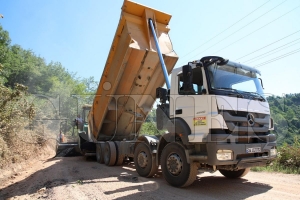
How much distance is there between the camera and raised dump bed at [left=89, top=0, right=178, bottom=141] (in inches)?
261

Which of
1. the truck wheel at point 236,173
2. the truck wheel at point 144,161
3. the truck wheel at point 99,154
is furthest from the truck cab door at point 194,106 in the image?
the truck wheel at point 99,154

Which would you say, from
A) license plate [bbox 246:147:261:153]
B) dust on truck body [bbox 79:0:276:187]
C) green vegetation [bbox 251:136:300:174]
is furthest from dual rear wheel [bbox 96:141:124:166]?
license plate [bbox 246:147:261:153]

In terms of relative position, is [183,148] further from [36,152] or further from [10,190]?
[36,152]

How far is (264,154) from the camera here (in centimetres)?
494

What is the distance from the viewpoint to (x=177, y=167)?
4926 millimetres

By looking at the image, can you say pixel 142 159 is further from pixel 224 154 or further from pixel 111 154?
pixel 224 154

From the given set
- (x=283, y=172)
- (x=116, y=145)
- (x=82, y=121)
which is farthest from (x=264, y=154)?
(x=82, y=121)

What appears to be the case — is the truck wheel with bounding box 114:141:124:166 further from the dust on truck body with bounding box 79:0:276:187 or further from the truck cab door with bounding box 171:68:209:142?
the truck cab door with bounding box 171:68:209:142

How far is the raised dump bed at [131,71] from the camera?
6.63 m

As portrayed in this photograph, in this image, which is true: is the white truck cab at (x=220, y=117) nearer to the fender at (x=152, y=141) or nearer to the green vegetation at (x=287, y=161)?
the fender at (x=152, y=141)

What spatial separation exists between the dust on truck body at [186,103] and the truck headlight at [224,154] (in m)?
0.02

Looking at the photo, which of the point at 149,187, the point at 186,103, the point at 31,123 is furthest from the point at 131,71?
the point at 31,123

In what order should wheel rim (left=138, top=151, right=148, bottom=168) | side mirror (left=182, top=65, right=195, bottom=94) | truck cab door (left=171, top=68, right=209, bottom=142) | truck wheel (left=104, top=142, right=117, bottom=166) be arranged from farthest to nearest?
truck wheel (left=104, top=142, right=117, bottom=166) < wheel rim (left=138, top=151, right=148, bottom=168) < side mirror (left=182, top=65, right=195, bottom=94) < truck cab door (left=171, top=68, right=209, bottom=142)

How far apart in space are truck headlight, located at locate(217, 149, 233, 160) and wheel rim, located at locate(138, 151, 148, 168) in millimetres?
2392
